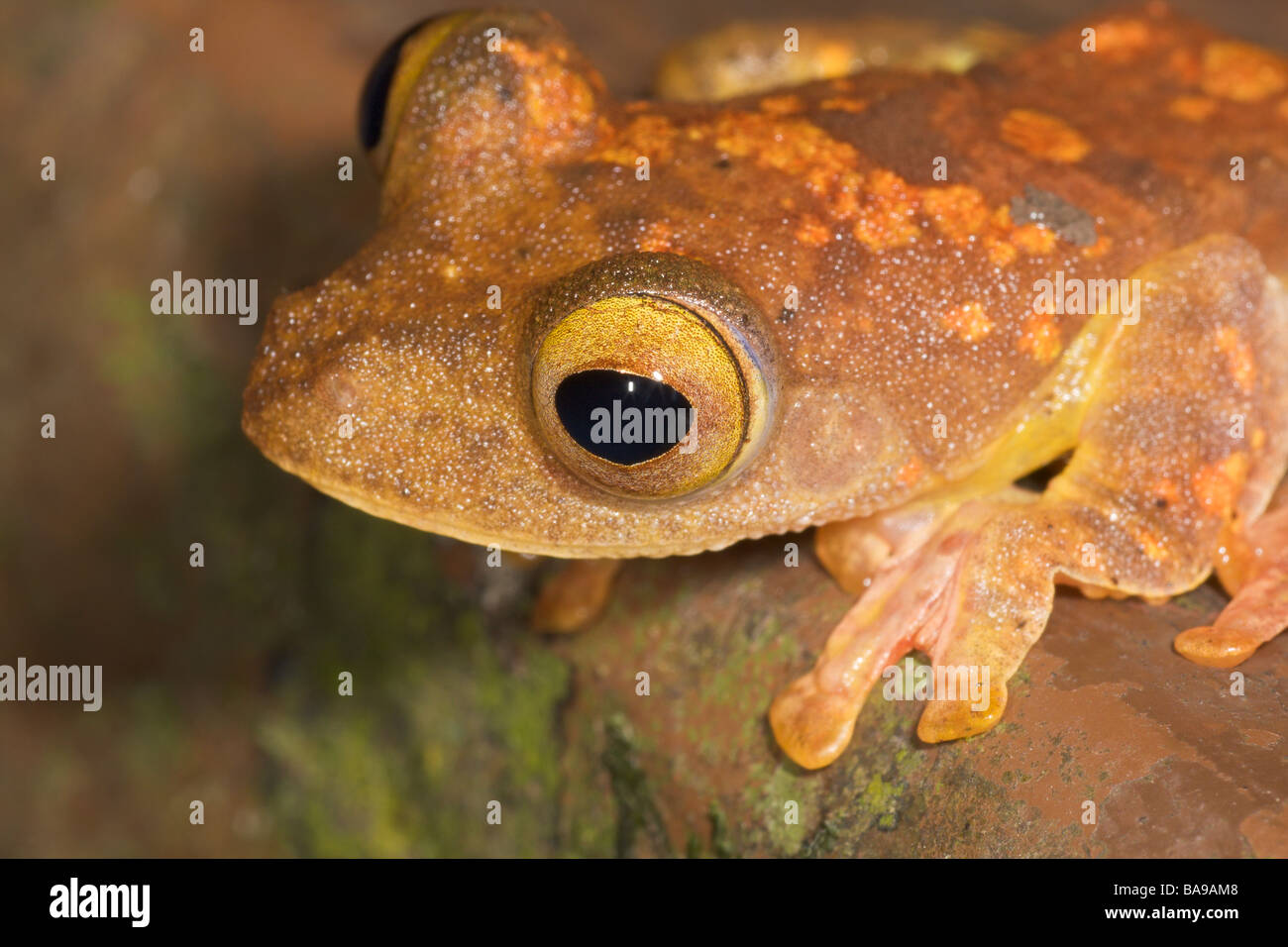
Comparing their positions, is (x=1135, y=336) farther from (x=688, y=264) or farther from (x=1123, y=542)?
(x=688, y=264)

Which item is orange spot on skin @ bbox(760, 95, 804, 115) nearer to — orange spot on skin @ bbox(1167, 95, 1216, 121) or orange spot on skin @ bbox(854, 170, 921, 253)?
orange spot on skin @ bbox(854, 170, 921, 253)

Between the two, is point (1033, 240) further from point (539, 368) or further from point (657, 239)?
point (539, 368)

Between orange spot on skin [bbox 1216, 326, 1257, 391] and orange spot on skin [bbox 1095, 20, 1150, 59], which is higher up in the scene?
orange spot on skin [bbox 1095, 20, 1150, 59]

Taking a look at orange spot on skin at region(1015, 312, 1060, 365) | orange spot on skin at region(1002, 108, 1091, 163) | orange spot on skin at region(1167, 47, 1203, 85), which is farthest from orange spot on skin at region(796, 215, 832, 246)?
orange spot on skin at region(1167, 47, 1203, 85)

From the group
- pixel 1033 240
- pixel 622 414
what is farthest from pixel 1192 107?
pixel 622 414

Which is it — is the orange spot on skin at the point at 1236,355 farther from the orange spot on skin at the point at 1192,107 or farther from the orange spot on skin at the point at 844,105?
the orange spot on skin at the point at 844,105
